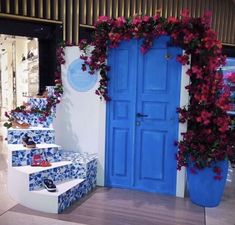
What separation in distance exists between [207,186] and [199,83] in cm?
121

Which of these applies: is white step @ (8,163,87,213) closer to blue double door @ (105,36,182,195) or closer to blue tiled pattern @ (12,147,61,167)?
blue tiled pattern @ (12,147,61,167)

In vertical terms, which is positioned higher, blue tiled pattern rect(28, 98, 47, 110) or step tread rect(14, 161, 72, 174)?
blue tiled pattern rect(28, 98, 47, 110)

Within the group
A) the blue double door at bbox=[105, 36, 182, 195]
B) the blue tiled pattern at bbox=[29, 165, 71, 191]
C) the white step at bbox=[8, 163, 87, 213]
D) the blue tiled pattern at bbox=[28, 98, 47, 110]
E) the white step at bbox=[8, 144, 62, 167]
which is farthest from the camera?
the blue tiled pattern at bbox=[28, 98, 47, 110]

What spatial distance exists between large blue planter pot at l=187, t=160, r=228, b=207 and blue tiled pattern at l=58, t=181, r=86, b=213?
1.34 metres

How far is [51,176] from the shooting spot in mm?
3451

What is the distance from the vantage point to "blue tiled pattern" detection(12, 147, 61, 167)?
3.46m

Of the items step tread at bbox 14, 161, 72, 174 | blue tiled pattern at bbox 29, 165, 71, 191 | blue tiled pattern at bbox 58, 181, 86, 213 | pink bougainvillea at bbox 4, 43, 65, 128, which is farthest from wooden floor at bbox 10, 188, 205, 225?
pink bougainvillea at bbox 4, 43, 65, 128

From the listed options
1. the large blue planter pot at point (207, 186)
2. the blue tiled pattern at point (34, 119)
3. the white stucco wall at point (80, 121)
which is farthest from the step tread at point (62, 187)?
the large blue planter pot at point (207, 186)

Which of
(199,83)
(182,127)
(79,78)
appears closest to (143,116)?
(182,127)

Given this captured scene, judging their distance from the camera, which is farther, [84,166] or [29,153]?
[84,166]

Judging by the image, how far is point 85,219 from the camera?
2986 mm

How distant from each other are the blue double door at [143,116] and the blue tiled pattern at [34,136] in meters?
0.80

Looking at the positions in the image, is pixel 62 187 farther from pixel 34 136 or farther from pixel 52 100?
pixel 52 100

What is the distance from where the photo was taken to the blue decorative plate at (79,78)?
396 centimetres
